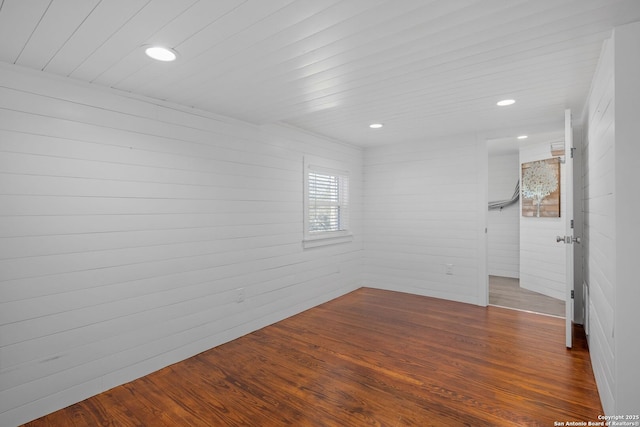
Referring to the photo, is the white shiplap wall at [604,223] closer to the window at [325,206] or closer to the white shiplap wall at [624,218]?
the white shiplap wall at [624,218]

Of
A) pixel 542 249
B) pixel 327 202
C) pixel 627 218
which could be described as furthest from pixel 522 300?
pixel 627 218

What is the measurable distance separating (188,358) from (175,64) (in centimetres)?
249

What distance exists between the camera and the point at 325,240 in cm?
465

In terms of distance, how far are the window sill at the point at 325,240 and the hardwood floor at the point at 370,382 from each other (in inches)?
43.6

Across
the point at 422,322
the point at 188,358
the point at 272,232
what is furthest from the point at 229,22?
the point at 422,322

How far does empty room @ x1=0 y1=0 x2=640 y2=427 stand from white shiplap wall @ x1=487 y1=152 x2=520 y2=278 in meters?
2.18

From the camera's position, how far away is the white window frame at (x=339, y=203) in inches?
170

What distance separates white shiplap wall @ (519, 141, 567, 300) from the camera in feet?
15.9

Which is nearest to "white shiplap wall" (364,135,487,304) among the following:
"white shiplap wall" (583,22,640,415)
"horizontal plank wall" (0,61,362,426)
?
"horizontal plank wall" (0,61,362,426)

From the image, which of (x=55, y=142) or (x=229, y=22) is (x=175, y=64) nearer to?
(x=229, y=22)

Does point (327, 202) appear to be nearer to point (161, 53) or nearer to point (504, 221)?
point (161, 53)

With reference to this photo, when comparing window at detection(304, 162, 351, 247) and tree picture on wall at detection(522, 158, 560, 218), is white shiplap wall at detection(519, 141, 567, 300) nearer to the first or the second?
tree picture on wall at detection(522, 158, 560, 218)

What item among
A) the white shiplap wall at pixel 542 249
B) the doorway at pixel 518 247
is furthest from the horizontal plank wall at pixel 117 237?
the white shiplap wall at pixel 542 249

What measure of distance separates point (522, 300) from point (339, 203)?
3.04 m
